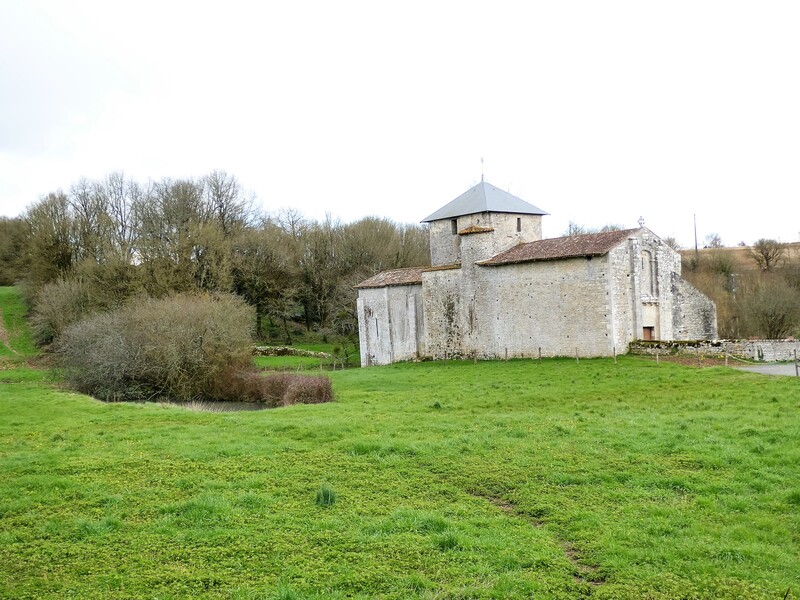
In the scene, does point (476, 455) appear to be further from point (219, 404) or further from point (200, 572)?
point (219, 404)

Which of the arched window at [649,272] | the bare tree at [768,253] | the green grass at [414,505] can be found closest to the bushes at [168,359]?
the green grass at [414,505]

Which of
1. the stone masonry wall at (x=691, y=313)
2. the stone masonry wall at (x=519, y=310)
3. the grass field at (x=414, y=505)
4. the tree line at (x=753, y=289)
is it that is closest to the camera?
the grass field at (x=414, y=505)

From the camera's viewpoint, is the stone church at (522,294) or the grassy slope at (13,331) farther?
the grassy slope at (13,331)

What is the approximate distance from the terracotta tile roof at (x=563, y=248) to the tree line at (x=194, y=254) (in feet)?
54.0

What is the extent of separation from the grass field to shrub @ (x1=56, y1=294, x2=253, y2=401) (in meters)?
9.41

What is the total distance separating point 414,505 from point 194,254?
41.5m

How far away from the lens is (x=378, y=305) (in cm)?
3850

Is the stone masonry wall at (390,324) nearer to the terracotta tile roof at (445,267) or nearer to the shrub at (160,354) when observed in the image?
the terracotta tile roof at (445,267)

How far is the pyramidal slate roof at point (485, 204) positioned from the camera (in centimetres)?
3450

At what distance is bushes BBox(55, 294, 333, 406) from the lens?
83.7ft

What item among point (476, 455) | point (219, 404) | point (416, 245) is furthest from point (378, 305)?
point (476, 455)

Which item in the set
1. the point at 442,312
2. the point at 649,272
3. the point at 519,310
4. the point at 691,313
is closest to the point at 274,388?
the point at 442,312

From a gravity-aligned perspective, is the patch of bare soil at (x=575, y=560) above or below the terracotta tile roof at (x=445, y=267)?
below

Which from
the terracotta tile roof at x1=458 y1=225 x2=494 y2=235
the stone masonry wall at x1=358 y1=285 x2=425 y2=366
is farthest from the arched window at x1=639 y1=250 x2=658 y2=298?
the stone masonry wall at x1=358 y1=285 x2=425 y2=366
